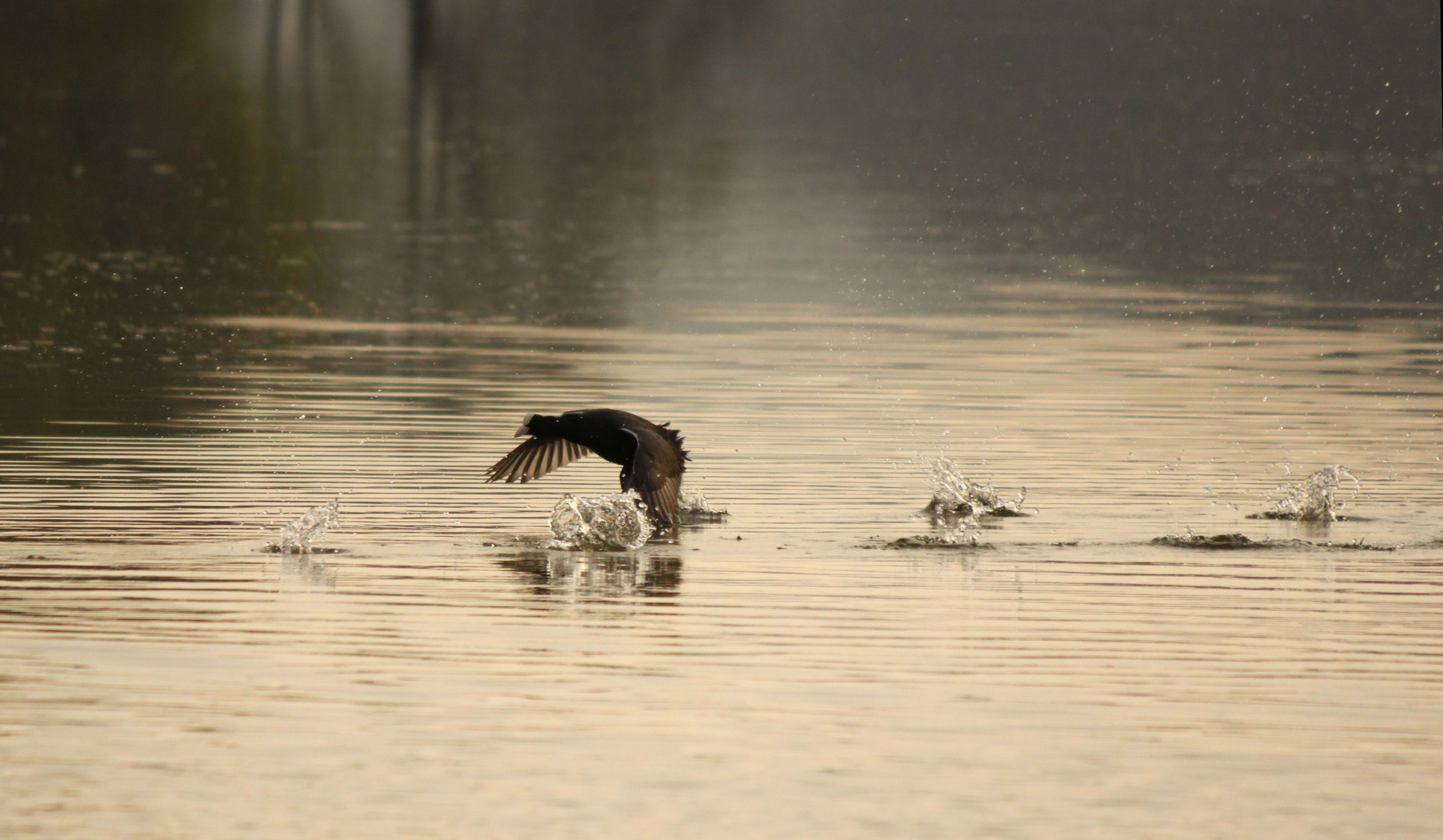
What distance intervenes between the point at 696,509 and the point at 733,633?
134 inches

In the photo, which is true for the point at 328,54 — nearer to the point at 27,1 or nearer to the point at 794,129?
the point at 27,1

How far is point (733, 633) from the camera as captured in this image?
1051 centimetres

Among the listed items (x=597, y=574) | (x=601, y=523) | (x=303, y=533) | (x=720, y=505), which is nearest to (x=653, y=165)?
(x=720, y=505)

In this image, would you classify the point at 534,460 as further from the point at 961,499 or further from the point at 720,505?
the point at 961,499

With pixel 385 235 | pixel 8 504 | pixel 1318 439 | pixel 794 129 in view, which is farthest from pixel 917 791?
pixel 794 129

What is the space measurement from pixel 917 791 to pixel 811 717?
102cm

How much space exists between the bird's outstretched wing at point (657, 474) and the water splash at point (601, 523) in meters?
0.09

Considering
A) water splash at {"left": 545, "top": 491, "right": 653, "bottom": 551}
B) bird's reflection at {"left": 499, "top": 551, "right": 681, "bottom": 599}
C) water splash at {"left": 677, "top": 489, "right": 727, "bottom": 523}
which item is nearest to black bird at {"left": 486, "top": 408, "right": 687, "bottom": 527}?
water splash at {"left": 545, "top": 491, "right": 653, "bottom": 551}

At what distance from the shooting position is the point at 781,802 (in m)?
7.93

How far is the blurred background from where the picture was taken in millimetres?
31000

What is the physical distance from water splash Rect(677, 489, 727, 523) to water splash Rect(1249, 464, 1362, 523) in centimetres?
324

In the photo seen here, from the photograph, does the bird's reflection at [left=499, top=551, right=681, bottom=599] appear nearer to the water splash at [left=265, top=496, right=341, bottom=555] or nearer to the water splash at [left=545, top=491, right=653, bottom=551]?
the water splash at [left=545, top=491, right=653, bottom=551]

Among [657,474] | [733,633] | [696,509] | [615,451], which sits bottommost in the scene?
[733,633]

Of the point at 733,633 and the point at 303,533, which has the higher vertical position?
the point at 303,533
